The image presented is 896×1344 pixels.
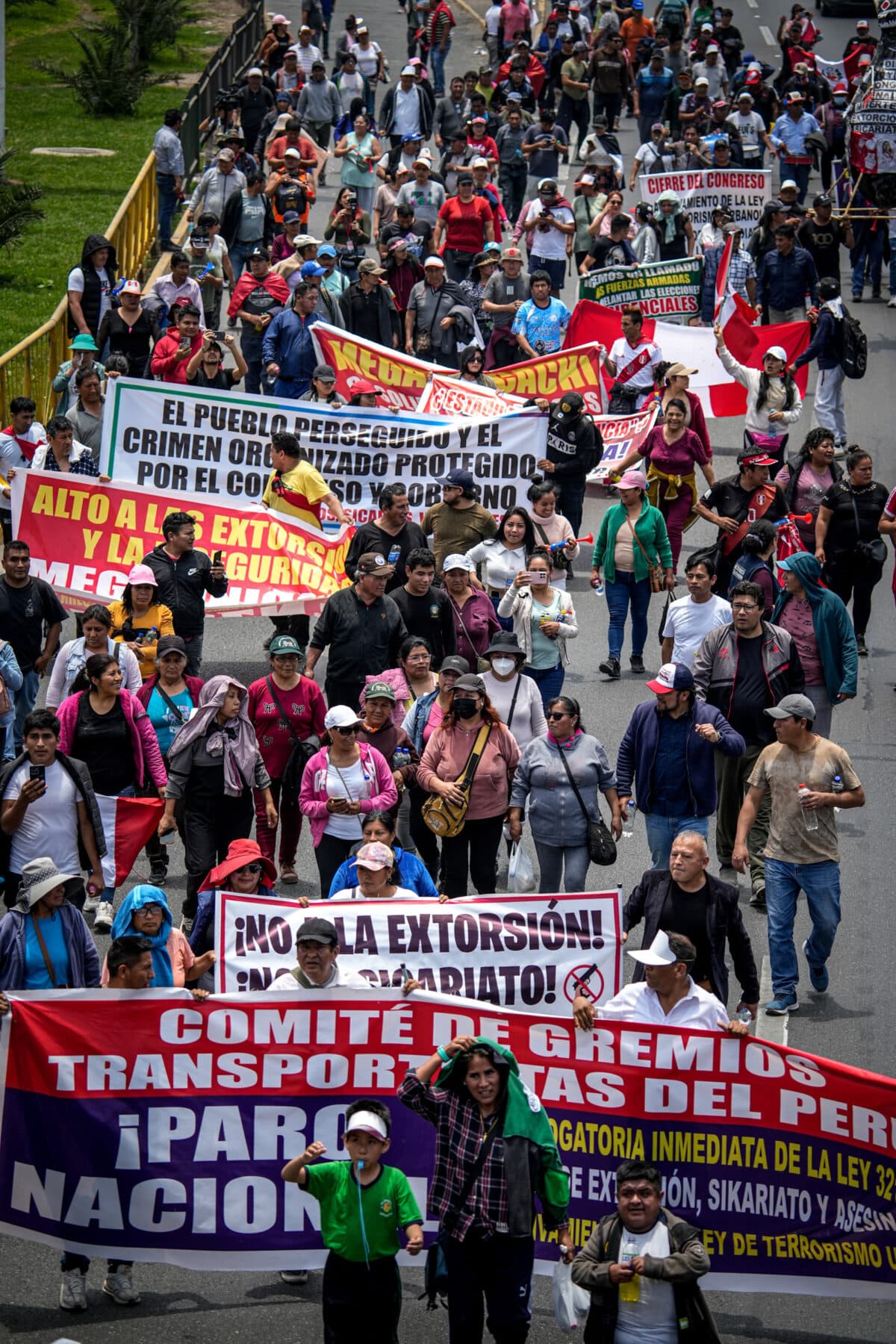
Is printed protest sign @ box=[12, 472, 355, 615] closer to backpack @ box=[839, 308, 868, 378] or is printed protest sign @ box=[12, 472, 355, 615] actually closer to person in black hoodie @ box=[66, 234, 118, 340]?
person in black hoodie @ box=[66, 234, 118, 340]

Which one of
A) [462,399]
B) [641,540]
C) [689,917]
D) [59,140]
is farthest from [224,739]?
[59,140]

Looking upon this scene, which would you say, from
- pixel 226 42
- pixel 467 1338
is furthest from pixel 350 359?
pixel 226 42

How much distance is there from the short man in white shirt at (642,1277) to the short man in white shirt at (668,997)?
1352 millimetres

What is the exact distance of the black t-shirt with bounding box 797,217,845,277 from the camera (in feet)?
77.6

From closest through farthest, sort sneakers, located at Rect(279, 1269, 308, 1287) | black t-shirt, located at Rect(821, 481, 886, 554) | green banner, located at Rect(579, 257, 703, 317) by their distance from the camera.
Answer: sneakers, located at Rect(279, 1269, 308, 1287), black t-shirt, located at Rect(821, 481, 886, 554), green banner, located at Rect(579, 257, 703, 317)

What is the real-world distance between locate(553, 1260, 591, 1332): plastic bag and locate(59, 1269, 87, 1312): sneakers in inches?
79.6

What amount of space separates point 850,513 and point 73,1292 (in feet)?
30.4

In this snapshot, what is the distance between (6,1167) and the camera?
891 cm

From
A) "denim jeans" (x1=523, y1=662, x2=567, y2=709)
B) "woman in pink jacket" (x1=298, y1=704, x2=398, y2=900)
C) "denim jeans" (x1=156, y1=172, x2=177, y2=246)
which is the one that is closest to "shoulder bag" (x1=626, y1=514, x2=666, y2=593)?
"denim jeans" (x1=523, y1=662, x2=567, y2=709)

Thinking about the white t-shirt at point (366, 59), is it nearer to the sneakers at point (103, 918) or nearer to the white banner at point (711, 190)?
the white banner at point (711, 190)

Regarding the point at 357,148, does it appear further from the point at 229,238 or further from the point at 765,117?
the point at 765,117

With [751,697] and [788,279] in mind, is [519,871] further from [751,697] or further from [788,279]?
[788,279]

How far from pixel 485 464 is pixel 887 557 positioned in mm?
4242

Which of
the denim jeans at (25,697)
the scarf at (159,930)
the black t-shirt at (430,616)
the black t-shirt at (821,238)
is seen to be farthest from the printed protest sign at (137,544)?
the black t-shirt at (821,238)
